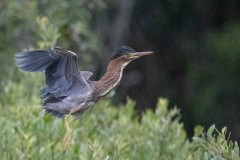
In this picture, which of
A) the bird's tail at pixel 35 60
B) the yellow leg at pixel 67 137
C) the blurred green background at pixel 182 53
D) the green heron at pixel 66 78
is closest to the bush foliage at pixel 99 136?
the yellow leg at pixel 67 137

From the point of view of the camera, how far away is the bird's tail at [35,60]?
201 inches

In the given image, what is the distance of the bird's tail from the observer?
5.12 m

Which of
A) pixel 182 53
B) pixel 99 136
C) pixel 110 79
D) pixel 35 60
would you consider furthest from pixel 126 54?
pixel 182 53

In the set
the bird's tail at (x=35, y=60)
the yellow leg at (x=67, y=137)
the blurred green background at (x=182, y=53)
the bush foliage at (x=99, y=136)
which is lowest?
the blurred green background at (x=182, y=53)

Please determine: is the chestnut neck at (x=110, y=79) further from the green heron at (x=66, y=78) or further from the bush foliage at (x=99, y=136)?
the bush foliage at (x=99, y=136)

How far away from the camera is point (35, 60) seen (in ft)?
16.8

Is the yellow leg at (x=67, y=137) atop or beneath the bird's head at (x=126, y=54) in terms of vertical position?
beneath

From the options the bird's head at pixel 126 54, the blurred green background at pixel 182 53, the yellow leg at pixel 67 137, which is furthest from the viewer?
the blurred green background at pixel 182 53

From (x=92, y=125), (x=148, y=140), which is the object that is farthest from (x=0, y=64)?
(x=148, y=140)

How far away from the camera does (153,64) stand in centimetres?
1625

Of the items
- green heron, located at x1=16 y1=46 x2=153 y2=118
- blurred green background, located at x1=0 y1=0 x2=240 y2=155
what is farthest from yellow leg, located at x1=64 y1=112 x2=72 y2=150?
blurred green background, located at x1=0 y1=0 x2=240 y2=155

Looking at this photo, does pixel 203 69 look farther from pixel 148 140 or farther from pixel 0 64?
pixel 148 140

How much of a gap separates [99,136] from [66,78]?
1.31 m

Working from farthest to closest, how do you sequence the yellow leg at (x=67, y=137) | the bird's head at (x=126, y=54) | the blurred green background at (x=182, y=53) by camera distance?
the blurred green background at (x=182, y=53) < the bird's head at (x=126, y=54) < the yellow leg at (x=67, y=137)
